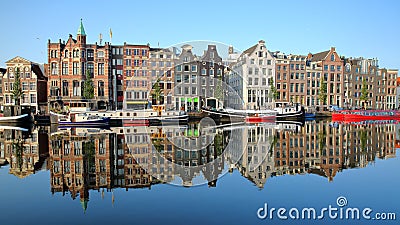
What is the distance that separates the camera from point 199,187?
Answer: 11977 mm

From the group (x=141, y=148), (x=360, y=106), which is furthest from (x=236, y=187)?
(x=360, y=106)

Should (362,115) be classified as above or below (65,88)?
below

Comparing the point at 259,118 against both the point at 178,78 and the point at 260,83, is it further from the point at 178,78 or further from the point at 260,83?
the point at 178,78

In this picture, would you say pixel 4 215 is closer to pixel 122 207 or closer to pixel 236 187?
pixel 122 207

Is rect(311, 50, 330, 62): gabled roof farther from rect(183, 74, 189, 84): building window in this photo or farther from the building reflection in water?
A: the building reflection in water

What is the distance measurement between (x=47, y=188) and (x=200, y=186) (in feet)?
18.4

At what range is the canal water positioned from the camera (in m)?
9.23

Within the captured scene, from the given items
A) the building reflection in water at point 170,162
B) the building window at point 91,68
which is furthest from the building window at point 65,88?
the building reflection in water at point 170,162

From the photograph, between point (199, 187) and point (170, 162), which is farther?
point (170, 162)

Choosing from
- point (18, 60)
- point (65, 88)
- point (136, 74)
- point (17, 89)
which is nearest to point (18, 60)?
point (18, 60)

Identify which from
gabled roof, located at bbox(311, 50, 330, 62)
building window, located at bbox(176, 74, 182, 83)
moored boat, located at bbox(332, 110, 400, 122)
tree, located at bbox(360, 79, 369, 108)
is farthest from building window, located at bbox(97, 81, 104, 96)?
tree, located at bbox(360, 79, 369, 108)

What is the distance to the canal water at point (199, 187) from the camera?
30.3ft

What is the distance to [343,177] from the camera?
45.2 feet

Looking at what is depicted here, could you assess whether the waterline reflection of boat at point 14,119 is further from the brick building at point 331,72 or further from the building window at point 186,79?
the brick building at point 331,72
